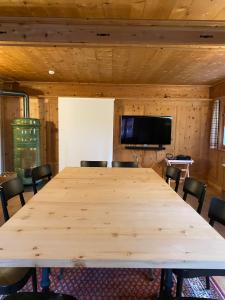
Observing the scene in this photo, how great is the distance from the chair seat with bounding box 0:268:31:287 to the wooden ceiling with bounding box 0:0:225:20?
2.08m

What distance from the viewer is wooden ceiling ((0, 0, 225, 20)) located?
2.07 meters

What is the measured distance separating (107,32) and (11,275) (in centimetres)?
228

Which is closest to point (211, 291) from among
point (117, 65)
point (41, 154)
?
point (117, 65)

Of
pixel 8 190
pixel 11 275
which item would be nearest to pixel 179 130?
pixel 8 190

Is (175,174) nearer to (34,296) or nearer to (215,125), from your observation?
(34,296)

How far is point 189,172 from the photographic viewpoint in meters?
6.01

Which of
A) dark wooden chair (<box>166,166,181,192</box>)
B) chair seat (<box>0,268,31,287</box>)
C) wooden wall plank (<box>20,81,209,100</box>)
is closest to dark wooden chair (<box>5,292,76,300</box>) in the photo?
chair seat (<box>0,268,31,287</box>)

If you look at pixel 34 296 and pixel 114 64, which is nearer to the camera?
pixel 34 296

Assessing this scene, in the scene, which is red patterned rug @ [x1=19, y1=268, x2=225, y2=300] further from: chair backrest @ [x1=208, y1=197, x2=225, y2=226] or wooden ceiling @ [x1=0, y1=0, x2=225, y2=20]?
wooden ceiling @ [x1=0, y1=0, x2=225, y2=20]

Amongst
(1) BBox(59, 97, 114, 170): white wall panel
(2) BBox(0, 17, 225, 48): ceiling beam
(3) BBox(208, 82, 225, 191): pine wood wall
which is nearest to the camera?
(2) BBox(0, 17, 225, 48): ceiling beam

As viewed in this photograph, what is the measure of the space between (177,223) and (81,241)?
617 millimetres

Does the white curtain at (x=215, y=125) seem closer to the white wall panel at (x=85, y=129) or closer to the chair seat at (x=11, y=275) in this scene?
the white wall panel at (x=85, y=129)

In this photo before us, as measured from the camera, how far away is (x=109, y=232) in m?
1.36

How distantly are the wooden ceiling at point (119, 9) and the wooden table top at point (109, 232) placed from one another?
5.26 ft
